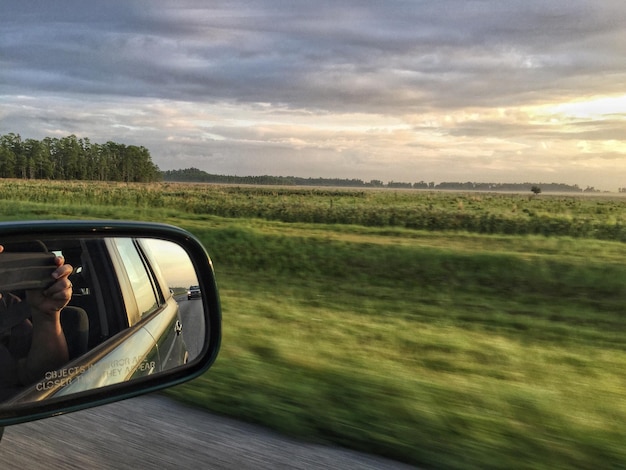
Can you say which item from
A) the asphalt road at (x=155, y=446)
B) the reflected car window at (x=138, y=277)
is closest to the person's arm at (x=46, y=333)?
the reflected car window at (x=138, y=277)

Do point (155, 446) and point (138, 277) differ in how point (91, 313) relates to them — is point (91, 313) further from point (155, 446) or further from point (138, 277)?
point (155, 446)

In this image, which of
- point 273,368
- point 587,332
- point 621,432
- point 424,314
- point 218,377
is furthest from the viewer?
point 424,314

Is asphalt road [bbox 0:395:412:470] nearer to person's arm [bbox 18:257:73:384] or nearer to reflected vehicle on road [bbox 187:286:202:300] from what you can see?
reflected vehicle on road [bbox 187:286:202:300]

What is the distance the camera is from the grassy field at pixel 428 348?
11.8 ft

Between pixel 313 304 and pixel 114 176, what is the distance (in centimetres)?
9765

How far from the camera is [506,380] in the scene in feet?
16.9

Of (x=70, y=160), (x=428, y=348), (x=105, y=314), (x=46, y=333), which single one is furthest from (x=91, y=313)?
(x=70, y=160)

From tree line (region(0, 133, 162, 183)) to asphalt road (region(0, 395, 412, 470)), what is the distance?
95.5m

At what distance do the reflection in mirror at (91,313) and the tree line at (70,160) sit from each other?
9674cm

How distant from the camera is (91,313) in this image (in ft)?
6.29

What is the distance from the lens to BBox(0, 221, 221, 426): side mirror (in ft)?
5.53

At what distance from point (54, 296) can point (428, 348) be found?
5207 mm

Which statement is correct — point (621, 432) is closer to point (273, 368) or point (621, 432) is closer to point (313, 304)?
point (273, 368)

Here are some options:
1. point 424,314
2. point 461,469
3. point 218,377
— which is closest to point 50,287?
point 461,469
